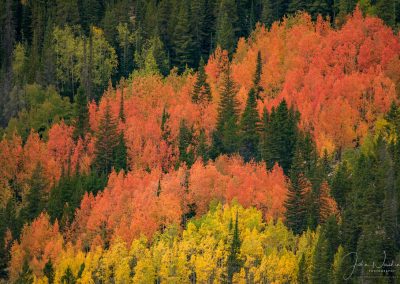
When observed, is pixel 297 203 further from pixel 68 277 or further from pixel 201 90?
pixel 201 90

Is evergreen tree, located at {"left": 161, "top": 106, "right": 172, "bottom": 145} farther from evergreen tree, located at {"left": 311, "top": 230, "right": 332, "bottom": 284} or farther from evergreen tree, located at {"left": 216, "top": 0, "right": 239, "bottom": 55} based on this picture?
evergreen tree, located at {"left": 311, "top": 230, "right": 332, "bottom": 284}

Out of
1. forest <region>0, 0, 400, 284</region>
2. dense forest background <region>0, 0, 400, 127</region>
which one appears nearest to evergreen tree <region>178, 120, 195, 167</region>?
forest <region>0, 0, 400, 284</region>

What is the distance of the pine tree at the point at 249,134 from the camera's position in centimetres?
13162

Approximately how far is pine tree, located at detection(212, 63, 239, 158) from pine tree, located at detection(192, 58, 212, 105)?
4341 millimetres

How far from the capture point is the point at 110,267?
11119cm

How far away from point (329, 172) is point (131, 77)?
5387 cm

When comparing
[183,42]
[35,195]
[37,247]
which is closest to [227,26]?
[183,42]

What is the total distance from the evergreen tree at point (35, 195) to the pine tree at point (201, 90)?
1141 inches

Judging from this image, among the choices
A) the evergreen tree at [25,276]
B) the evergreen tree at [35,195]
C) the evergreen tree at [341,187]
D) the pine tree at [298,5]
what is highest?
the pine tree at [298,5]

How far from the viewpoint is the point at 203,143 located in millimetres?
131500

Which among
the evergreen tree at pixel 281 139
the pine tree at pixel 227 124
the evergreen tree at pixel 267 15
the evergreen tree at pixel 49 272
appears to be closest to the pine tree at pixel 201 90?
the pine tree at pixel 227 124

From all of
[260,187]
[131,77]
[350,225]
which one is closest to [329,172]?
[260,187]

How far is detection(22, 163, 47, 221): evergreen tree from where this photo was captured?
13062 cm

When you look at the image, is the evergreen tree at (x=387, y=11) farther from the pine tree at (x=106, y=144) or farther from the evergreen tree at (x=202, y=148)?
the pine tree at (x=106, y=144)
